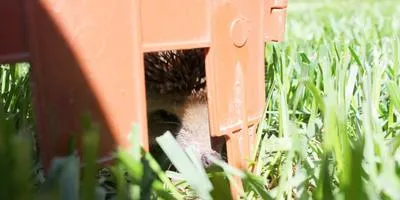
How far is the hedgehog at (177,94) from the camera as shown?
1578 mm

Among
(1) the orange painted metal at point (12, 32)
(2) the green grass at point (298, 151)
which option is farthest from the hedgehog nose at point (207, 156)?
(1) the orange painted metal at point (12, 32)

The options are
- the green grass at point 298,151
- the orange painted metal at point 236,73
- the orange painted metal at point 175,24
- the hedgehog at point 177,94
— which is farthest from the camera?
the hedgehog at point 177,94

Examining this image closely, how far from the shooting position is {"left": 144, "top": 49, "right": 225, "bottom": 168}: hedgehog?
1578 millimetres

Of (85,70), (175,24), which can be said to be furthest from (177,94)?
(85,70)

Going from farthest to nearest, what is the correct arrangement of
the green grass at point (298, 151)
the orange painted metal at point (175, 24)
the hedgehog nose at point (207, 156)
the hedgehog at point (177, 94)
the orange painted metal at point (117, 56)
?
1. the hedgehog at point (177, 94)
2. the hedgehog nose at point (207, 156)
3. the orange painted metal at point (175, 24)
4. the orange painted metal at point (117, 56)
5. the green grass at point (298, 151)

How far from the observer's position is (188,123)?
161cm

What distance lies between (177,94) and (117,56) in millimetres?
772

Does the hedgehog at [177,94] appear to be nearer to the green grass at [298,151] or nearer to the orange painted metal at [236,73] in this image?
the green grass at [298,151]

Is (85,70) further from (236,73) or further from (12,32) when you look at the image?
(236,73)

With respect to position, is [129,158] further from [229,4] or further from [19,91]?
[19,91]

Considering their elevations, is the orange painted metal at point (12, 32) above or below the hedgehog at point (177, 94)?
above

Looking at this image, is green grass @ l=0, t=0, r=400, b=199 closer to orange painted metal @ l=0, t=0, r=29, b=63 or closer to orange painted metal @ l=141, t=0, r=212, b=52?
orange painted metal @ l=0, t=0, r=29, b=63

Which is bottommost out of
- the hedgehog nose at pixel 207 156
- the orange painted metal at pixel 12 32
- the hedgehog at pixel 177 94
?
the hedgehog nose at pixel 207 156

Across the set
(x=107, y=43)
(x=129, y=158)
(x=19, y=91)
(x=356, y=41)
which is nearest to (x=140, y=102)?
(x=107, y=43)
